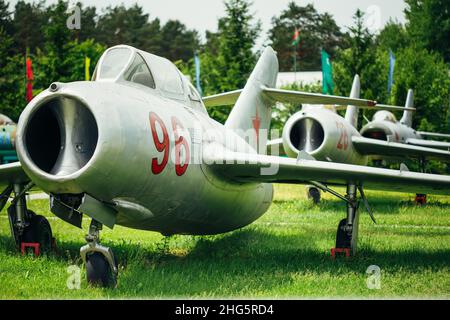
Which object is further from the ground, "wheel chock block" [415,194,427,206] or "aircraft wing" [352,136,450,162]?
"aircraft wing" [352,136,450,162]

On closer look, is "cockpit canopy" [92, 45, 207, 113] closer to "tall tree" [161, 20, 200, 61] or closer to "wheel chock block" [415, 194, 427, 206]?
"wheel chock block" [415, 194, 427, 206]

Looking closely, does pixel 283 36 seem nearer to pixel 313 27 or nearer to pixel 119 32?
pixel 313 27

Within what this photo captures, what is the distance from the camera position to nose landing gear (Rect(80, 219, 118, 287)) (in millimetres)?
6660

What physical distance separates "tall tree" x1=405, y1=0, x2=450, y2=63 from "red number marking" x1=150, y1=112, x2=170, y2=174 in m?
22.0

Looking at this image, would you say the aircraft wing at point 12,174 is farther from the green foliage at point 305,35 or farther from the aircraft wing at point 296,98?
the green foliage at point 305,35

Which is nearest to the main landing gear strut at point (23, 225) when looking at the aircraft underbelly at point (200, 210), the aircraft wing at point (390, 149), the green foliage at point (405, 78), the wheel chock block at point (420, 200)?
the aircraft underbelly at point (200, 210)

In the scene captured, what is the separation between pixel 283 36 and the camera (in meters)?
59.2

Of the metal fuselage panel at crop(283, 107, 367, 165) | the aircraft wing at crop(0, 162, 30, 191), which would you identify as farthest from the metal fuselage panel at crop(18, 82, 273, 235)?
the metal fuselage panel at crop(283, 107, 367, 165)

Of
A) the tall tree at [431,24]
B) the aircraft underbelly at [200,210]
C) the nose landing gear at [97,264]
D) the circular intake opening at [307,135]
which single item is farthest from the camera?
the tall tree at [431,24]

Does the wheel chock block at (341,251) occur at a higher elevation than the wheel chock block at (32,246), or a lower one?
lower

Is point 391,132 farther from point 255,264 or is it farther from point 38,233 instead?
point 38,233

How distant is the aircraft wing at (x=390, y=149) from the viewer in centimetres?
1783

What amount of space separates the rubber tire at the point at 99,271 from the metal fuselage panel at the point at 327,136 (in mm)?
11186
